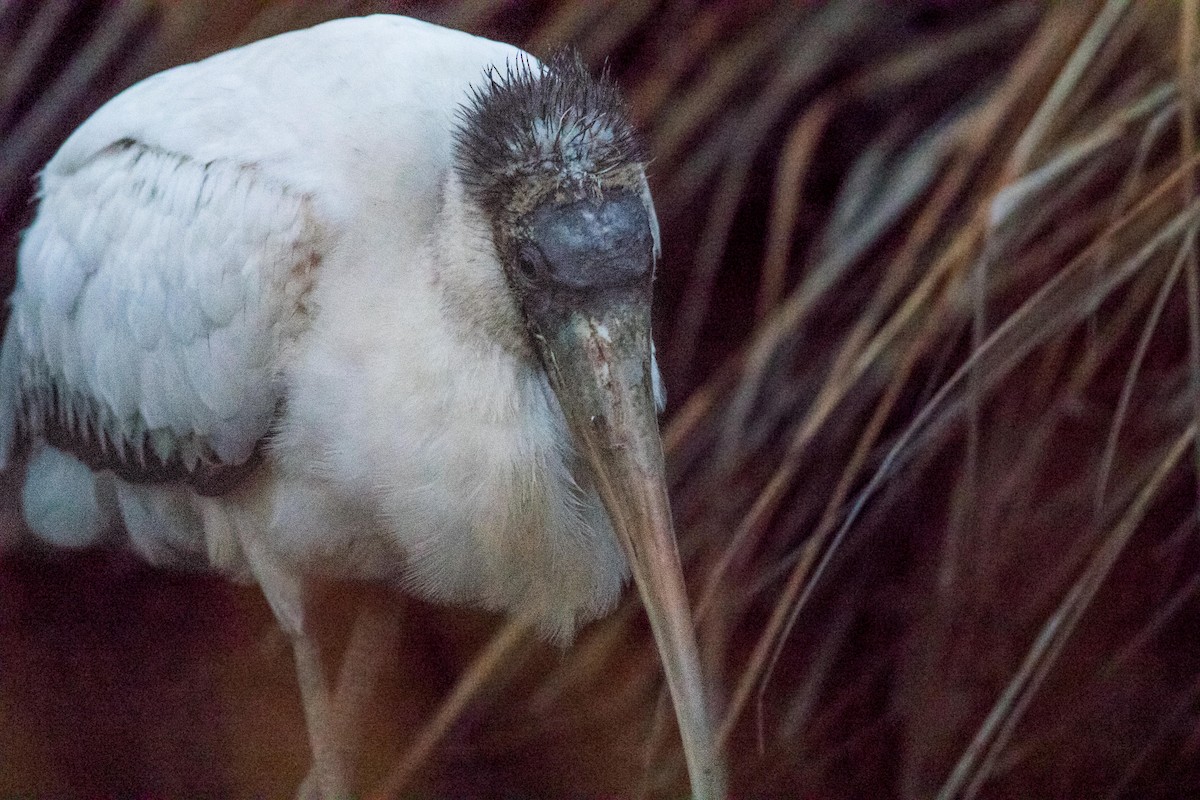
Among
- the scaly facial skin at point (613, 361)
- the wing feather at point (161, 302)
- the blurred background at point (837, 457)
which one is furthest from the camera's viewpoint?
the blurred background at point (837, 457)

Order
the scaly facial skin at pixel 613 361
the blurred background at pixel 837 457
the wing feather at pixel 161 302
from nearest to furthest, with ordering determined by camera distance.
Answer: the scaly facial skin at pixel 613 361 → the wing feather at pixel 161 302 → the blurred background at pixel 837 457

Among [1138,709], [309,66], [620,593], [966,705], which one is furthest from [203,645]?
[1138,709]

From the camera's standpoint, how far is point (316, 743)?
3.84 feet

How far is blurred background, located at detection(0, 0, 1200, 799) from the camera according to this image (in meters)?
1.16

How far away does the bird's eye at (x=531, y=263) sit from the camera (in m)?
0.90

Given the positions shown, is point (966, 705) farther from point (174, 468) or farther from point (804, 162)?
point (174, 468)

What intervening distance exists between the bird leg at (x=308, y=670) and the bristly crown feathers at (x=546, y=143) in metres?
0.44

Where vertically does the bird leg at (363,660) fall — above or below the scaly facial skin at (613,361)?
below

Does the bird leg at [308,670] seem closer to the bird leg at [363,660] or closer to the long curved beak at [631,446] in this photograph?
the bird leg at [363,660]

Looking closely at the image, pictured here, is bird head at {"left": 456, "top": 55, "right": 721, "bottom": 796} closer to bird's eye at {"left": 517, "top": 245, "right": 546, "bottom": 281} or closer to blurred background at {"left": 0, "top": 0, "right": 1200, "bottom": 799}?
bird's eye at {"left": 517, "top": 245, "right": 546, "bottom": 281}

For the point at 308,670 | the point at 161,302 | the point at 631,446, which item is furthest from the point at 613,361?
the point at 308,670

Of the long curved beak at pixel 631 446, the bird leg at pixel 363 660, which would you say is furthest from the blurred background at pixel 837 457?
the long curved beak at pixel 631 446

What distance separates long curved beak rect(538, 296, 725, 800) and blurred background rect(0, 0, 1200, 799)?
209 millimetres

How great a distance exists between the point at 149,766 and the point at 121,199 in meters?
0.50
